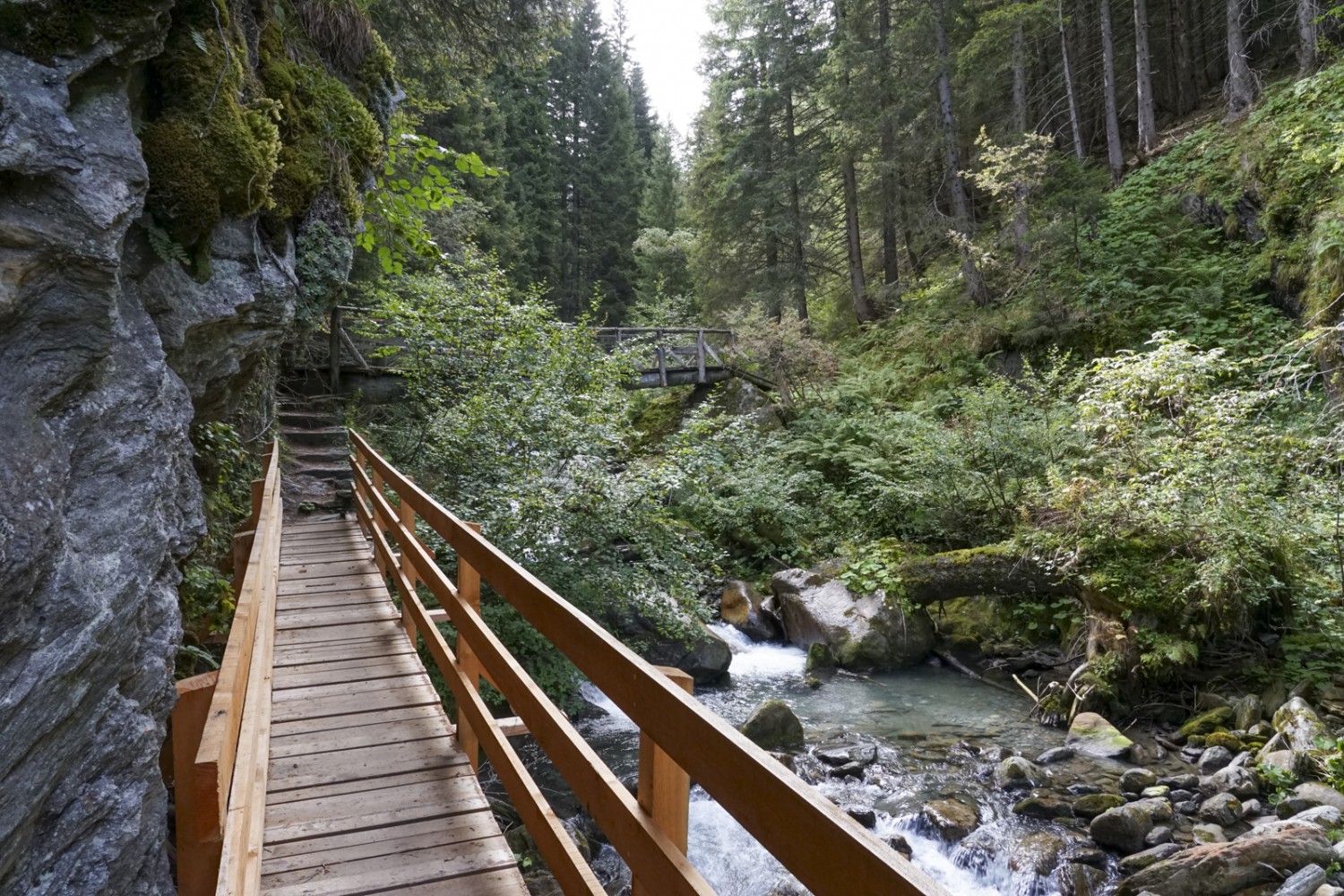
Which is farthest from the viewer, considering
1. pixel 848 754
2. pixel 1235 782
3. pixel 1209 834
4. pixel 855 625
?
pixel 855 625

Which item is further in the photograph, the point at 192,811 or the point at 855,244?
the point at 855,244

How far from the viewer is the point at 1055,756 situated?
23.1ft

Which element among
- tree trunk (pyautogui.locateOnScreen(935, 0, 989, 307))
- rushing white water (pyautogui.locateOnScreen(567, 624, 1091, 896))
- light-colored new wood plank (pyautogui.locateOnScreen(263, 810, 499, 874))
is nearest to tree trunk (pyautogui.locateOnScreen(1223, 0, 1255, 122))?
tree trunk (pyautogui.locateOnScreen(935, 0, 989, 307))

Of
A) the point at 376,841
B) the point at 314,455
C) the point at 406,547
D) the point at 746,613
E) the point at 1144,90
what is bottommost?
the point at 746,613

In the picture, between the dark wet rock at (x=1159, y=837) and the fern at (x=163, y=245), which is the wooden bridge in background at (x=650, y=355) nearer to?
the fern at (x=163, y=245)

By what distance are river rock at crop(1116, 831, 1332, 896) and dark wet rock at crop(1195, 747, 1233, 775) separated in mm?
1594

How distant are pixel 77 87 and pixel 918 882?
333cm

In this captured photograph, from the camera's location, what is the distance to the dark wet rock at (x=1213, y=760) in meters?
6.50

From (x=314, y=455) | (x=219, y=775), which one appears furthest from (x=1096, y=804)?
(x=314, y=455)

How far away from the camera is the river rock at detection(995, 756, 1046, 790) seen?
659cm

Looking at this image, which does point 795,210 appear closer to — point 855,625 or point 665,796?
point 855,625

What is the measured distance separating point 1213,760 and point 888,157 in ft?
53.3

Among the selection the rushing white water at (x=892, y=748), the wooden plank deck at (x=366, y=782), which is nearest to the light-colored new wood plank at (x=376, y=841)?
the wooden plank deck at (x=366, y=782)

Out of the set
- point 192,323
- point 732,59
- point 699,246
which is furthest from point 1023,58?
point 192,323
